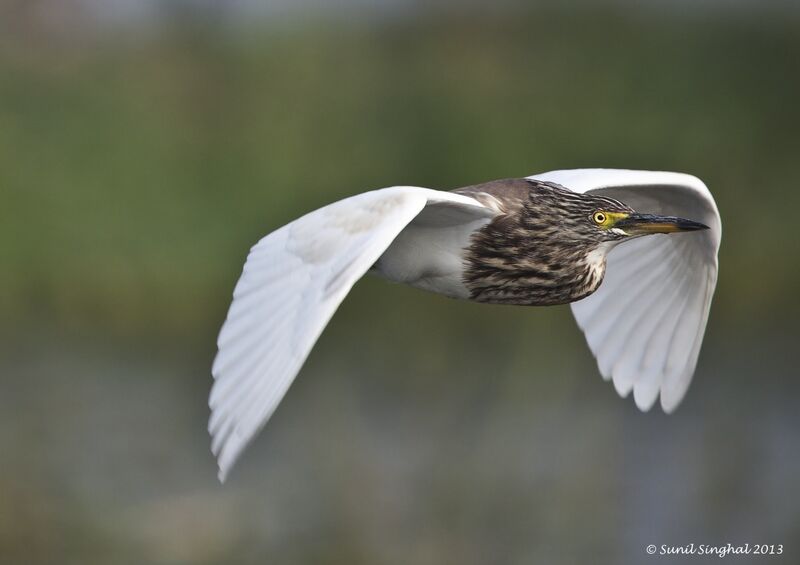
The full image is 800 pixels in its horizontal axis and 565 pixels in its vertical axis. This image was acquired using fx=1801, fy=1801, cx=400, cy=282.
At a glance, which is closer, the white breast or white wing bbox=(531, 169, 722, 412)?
the white breast

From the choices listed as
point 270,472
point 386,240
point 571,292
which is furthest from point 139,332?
point 386,240

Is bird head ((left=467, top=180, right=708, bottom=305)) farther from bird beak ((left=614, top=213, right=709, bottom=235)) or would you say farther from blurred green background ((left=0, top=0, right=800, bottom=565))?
blurred green background ((left=0, top=0, right=800, bottom=565))

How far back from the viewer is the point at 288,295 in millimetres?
4898

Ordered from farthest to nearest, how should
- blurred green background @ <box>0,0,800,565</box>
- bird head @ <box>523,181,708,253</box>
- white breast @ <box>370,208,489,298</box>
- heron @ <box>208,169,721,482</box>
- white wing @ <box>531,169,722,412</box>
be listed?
blurred green background @ <box>0,0,800,565</box> < white wing @ <box>531,169,722,412</box> < bird head @ <box>523,181,708,253</box> < white breast @ <box>370,208,489,298</box> < heron @ <box>208,169,721,482</box>

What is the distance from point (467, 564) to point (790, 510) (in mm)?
1637

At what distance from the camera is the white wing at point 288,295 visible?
4.47 m

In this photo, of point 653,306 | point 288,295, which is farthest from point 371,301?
point 288,295

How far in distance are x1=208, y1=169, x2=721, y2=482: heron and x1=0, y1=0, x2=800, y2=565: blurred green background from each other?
0.82 meters

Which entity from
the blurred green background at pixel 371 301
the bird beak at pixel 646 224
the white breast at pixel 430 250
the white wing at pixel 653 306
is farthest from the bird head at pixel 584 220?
the blurred green background at pixel 371 301

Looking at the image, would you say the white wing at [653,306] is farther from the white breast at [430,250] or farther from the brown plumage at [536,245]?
the white breast at [430,250]

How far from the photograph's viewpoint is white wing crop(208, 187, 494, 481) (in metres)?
4.47

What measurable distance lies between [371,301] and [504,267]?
4.45 metres

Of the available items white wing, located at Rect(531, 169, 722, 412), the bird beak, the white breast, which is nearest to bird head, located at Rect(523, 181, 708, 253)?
the bird beak

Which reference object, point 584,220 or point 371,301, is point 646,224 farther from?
point 371,301
